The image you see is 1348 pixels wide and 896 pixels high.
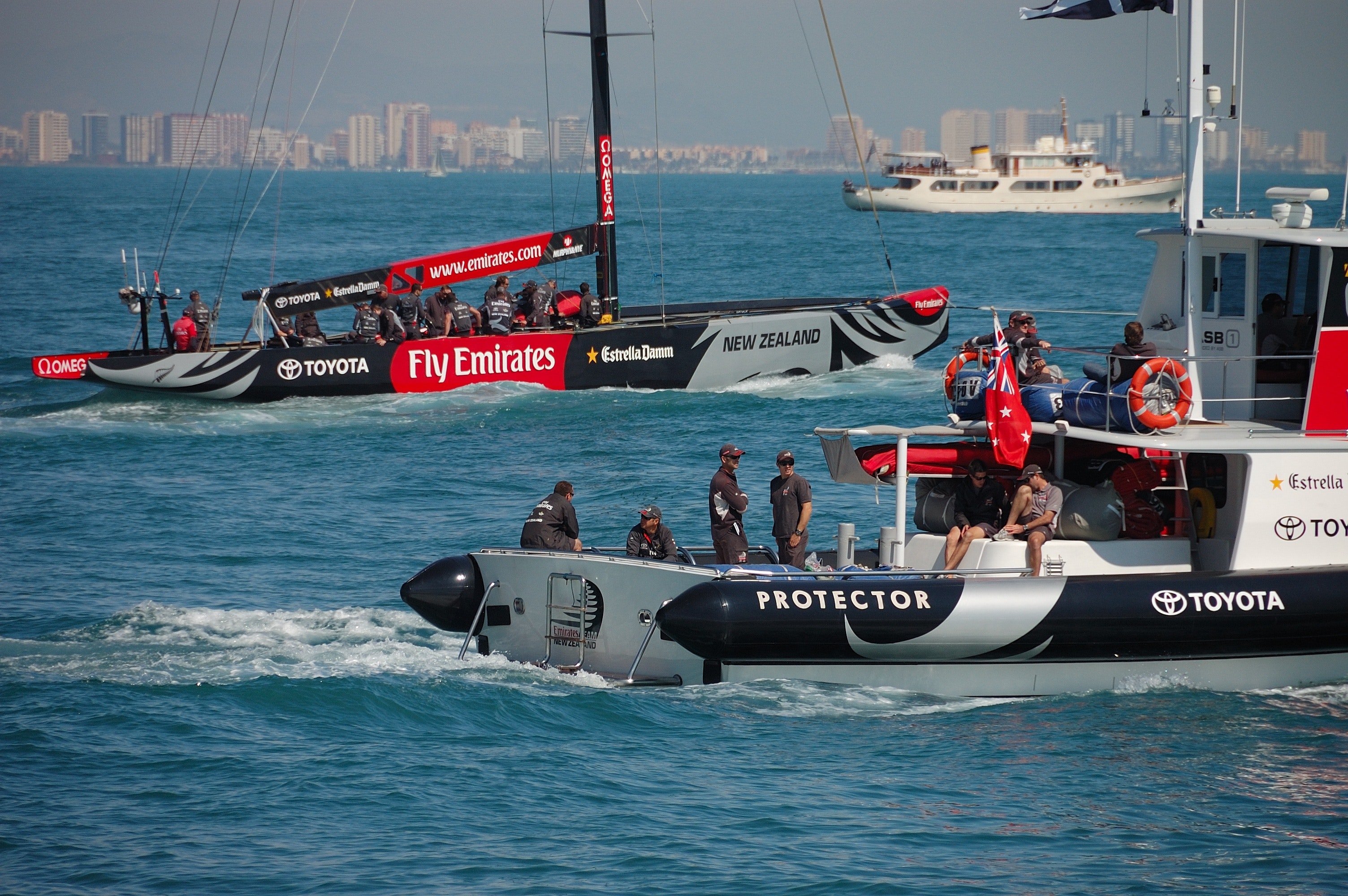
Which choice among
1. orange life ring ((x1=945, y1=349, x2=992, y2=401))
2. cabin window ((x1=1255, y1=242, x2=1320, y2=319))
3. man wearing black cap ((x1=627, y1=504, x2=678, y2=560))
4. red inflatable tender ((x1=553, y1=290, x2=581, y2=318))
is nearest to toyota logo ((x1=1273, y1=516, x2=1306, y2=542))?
cabin window ((x1=1255, y1=242, x2=1320, y2=319))

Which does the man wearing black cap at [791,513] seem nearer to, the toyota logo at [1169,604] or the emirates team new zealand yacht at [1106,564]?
the emirates team new zealand yacht at [1106,564]

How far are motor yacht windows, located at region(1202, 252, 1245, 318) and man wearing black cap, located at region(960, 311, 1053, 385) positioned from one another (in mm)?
1358

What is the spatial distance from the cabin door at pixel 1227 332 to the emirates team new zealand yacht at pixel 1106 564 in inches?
0.7

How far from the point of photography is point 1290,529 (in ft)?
36.2

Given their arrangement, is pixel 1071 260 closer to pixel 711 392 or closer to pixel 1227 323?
pixel 711 392

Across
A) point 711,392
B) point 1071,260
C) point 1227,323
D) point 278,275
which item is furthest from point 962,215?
point 1227,323

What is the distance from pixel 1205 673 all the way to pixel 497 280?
16177 mm

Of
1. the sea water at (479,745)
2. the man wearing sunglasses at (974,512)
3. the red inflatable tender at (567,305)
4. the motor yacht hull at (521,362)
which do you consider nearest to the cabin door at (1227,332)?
the man wearing sunglasses at (974,512)

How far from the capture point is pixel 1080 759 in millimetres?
9977

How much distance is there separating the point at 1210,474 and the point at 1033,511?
62.1 inches

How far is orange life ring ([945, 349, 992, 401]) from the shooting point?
12.1 meters

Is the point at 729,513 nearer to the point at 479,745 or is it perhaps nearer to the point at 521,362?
the point at 479,745

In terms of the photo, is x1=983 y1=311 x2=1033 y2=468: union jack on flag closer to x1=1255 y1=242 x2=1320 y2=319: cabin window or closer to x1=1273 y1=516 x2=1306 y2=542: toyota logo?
x1=1273 y1=516 x2=1306 y2=542: toyota logo

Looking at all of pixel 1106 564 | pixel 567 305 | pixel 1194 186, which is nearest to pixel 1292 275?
pixel 1194 186
